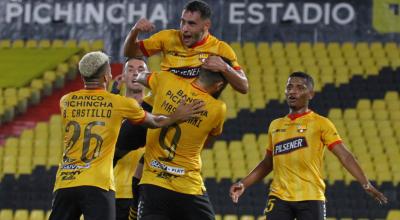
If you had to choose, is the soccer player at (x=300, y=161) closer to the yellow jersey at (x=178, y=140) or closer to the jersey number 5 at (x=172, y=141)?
the yellow jersey at (x=178, y=140)

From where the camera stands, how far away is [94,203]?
6281 mm

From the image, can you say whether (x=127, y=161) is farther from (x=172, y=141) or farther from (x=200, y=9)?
(x=200, y=9)

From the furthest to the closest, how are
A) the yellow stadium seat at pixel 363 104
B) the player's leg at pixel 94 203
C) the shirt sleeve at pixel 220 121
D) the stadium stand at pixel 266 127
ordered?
the yellow stadium seat at pixel 363 104 < the stadium stand at pixel 266 127 < the shirt sleeve at pixel 220 121 < the player's leg at pixel 94 203

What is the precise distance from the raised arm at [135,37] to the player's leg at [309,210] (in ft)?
5.94

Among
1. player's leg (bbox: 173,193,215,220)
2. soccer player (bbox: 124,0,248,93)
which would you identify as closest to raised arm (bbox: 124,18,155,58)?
soccer player (bbox: 124,0,248,93)

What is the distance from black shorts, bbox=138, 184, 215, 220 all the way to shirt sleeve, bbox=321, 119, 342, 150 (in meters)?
1.53

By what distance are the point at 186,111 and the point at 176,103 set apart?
15 cm

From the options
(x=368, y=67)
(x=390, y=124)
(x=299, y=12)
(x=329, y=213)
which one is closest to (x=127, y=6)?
(x=299, y=12)

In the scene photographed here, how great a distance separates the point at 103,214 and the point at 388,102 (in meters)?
11.5

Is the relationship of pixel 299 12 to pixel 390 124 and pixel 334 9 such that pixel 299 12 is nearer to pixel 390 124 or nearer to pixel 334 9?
pixel 334 9

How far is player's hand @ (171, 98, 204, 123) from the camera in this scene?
6.39 m

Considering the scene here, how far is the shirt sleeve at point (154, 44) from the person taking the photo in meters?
6.87

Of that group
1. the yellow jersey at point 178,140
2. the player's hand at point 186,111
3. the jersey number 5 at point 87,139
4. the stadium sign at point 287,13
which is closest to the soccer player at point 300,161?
the yellow jersey at point 178,140

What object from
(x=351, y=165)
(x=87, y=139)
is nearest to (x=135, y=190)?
(x=87, y=139)
